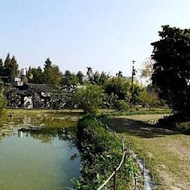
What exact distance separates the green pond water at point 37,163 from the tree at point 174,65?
9.65 metres

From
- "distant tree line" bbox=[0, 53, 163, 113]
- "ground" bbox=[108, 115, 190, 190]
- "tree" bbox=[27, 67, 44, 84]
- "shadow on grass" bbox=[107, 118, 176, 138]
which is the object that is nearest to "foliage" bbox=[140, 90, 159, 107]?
"distant tree line" bbox=[0, 53, 163, 113]

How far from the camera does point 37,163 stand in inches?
608

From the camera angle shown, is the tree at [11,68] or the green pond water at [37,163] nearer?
the green pond water at [37,163]

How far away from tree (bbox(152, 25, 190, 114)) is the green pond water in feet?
31.7

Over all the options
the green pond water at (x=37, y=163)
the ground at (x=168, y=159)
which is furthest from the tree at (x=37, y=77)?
the ground at (x=168, y=159)

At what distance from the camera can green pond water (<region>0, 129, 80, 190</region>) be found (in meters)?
12.0

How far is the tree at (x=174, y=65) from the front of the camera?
27094 mm

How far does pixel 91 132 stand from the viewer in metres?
17.9

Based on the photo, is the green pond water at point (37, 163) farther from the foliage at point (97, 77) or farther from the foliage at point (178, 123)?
the foliage at point (97, 77)

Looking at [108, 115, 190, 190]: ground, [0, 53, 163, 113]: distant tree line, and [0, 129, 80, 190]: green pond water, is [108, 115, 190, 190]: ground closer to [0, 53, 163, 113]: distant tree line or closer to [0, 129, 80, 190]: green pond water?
[0, 129, 80, 190]: green pond water

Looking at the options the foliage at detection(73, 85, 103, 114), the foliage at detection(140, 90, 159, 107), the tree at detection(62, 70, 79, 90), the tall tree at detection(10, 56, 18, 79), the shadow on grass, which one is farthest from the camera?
the tall tree at detection(10, 56, 18, 79)

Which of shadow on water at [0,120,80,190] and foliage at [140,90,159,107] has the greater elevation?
foliage at [140,90,159,107]

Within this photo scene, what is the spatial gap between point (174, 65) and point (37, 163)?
1546 cm

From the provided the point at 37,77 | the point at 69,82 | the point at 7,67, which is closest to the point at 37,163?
the point at 69,82
